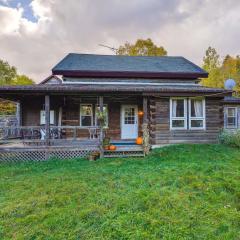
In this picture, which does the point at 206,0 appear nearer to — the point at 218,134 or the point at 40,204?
the point at 218,134

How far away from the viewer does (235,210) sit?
4785 mm

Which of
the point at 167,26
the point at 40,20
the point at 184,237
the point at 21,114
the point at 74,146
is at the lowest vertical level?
the point at 184,237

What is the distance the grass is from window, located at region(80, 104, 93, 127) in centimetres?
588

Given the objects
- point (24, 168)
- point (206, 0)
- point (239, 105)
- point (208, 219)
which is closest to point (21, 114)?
point (24, 168)

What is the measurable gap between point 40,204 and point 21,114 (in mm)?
10111

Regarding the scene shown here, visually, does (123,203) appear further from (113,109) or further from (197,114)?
(113,109)

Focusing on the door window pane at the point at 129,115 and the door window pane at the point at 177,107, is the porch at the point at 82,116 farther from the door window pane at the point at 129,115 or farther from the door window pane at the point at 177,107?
the door window pane at the point at 177,107

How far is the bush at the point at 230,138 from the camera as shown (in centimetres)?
1187

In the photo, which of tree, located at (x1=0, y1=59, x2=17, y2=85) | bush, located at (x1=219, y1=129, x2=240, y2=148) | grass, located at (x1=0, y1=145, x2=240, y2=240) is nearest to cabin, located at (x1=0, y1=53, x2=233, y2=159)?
bush, located at (x1=219, y1=129, x2=240, y2=148)

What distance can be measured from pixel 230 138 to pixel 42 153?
9.43 metres

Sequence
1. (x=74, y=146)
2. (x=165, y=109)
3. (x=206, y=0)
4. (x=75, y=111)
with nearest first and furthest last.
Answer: (x=74, y=146), (x=165, y=109), (x=75, y=111), (x=206, y=0)

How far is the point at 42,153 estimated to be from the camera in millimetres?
10766

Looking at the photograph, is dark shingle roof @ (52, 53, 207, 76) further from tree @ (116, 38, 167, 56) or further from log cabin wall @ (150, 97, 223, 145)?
tree @ (116, 38, 167, 56)

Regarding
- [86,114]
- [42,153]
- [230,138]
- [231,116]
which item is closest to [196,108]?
[230,138]
